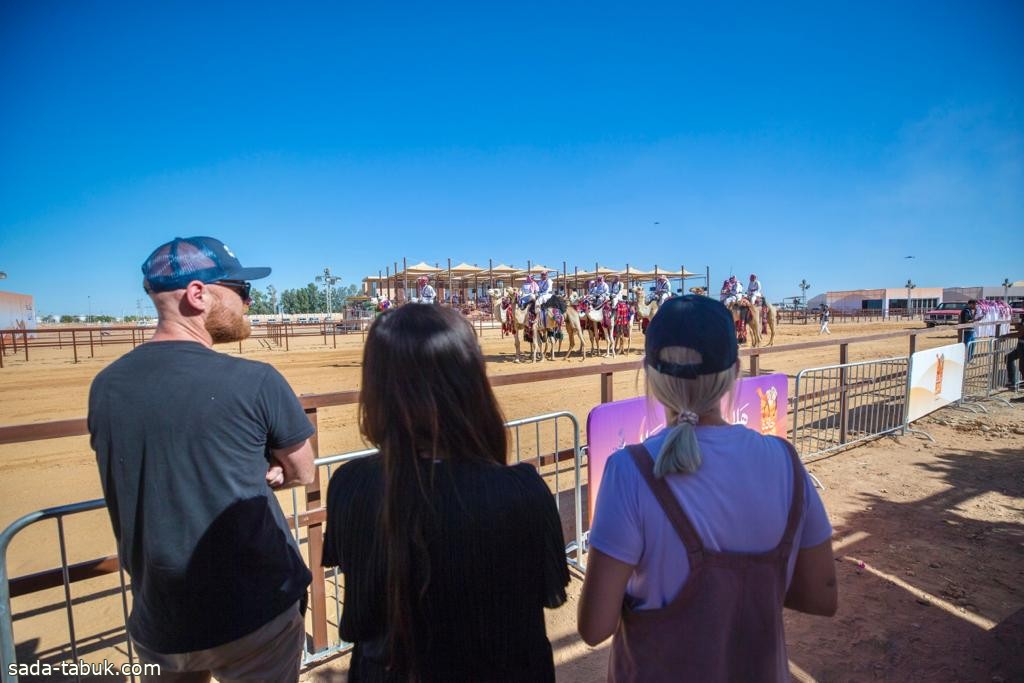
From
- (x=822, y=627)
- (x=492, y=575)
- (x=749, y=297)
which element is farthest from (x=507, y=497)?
(x=749, y=297)

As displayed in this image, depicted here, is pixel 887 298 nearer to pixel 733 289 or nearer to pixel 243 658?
pixel 733 289

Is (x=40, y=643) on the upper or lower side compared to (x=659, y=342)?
lower

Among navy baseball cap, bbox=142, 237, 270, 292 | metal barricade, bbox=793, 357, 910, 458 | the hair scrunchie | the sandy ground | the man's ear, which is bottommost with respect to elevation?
the sandy ground

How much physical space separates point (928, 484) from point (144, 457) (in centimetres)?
653

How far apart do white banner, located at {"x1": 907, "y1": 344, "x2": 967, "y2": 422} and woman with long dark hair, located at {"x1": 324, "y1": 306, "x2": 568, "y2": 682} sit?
7831 mm

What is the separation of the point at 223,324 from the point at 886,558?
4.52 meters

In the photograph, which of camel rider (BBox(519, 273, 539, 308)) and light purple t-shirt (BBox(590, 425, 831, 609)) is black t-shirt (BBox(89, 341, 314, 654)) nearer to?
light purple t-shirt (BBox(590, 425, 831, 609))

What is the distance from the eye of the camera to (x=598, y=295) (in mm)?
19000

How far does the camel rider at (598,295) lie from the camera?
61.5 ft

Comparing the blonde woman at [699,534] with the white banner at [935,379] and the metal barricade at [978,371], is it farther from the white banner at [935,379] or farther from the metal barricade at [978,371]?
the metal barricade at [978,371]

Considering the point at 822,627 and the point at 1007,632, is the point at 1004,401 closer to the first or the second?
the point at 1007,632

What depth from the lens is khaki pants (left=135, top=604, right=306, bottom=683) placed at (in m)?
1.47

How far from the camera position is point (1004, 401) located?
340 inches

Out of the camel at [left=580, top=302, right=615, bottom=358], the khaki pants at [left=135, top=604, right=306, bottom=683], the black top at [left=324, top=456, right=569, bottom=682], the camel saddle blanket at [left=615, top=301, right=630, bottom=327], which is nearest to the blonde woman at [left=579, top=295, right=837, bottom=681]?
the black top at [left=324, top=456, right=569, bottom=682]
